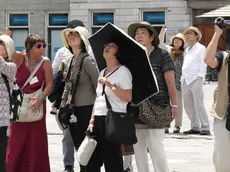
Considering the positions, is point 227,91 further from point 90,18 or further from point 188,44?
point 90,18

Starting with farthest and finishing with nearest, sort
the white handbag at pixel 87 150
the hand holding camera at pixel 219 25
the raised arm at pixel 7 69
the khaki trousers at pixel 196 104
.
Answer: the khaki trousers at pixel 196 104, the raised arm at pixel 7 69, the white handbag at pixel 87 150, the hand holding camera at pixel 219 25

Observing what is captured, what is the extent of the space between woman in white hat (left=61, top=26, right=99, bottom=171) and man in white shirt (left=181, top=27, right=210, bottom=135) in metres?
5.07

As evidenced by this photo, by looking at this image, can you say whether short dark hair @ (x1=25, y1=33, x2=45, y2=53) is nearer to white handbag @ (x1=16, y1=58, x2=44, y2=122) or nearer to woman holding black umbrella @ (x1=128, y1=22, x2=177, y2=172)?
white handbag @ (x1=16, y1=58, x2=44, y2=122)

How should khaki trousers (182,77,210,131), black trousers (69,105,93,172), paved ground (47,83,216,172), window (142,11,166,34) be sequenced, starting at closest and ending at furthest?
1. black trousers (69,105,93,172)
2. paved ground (47,83,216,172)
3. khaki trousers (182,77,210,131)
4. window (142,11,166,34)

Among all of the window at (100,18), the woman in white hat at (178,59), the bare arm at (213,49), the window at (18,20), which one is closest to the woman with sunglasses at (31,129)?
the bare arm at (213,49)

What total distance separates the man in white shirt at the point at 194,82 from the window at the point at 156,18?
73.9 feet

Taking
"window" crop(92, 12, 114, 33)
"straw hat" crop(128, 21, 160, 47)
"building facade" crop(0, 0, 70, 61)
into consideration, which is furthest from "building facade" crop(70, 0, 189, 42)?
"straw hat" crop(128, 21, 160, 47)

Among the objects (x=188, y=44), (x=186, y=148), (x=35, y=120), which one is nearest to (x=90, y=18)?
(x=188, y=44)

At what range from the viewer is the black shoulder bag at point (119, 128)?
686cm

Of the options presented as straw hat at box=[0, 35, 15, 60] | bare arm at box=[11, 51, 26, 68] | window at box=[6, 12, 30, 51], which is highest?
window at box=[6, 12, 30, 51]

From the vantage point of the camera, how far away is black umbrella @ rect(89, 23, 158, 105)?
7.12 m

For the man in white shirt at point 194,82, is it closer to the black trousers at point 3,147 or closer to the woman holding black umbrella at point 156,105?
the woman holding black umbrella at point 156,105

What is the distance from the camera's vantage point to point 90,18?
37.1 meters

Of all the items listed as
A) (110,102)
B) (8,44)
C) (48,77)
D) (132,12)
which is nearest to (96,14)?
(132,12)
